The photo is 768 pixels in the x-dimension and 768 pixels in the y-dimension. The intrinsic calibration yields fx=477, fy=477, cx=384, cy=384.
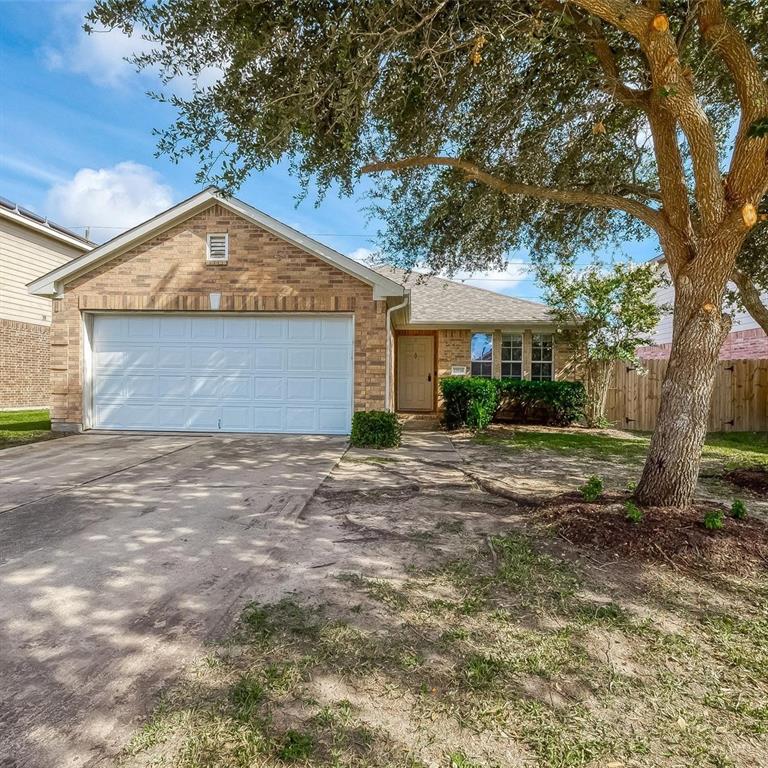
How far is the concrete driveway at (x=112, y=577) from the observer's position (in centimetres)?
199

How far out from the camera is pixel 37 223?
15.4m

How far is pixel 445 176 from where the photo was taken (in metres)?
6.91

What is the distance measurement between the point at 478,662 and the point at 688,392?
3.19 meters

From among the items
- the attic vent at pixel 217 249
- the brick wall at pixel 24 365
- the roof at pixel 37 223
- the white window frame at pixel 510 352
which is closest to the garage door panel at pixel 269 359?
the attic vent at pixel 217 249

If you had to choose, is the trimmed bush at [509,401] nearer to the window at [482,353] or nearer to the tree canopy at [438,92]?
the window at [482,353]

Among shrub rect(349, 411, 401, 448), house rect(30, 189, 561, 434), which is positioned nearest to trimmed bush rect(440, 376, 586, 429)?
house rect(30, 189, 561, 434)

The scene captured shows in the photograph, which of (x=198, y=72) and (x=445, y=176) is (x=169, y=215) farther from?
(x=445, y=176)

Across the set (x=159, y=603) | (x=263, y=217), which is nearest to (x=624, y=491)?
(x=159, y=603)

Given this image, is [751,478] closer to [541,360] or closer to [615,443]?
[615,443]

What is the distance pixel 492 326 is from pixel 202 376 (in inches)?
310

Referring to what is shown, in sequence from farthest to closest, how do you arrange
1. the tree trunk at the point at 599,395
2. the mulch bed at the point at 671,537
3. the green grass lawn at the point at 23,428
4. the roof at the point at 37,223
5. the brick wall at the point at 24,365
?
the roof at the point at 37,223
the brick wall at the point at 24,365
the tree trunk at the point at 599,395
the green grass lawn at the point at 23,428
the mulch bed at the point at 671,537

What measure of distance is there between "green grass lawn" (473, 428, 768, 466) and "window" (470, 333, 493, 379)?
9.49ft

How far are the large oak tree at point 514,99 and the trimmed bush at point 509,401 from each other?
18.4 ft

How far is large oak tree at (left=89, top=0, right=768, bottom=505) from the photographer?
13.4 feet
